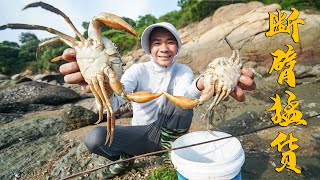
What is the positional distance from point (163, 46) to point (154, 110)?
0.87m

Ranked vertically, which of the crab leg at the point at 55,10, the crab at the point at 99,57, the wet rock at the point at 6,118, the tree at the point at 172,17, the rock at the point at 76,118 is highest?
the tree at the point at 172,17

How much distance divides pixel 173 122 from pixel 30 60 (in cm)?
2560

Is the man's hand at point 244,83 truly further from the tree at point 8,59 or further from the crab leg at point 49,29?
the tree at point 8,59

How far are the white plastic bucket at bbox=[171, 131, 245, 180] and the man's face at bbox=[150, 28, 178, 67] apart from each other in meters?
1.05

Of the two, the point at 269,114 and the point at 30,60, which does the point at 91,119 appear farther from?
the point at 30,60

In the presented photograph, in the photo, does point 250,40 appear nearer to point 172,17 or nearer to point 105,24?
point 105,24

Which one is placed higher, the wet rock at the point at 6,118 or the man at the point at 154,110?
the man at the point at 154,110

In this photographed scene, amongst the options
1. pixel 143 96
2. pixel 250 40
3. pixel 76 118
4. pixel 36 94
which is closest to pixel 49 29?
pixel 143 96

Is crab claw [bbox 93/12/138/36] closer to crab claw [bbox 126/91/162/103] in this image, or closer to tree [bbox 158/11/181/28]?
crab claw [bbox 126/91/162/103]

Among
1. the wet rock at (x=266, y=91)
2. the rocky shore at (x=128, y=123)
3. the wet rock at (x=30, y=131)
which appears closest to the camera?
the rocky shore at (x=128, y=123)

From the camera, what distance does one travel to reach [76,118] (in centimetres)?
575

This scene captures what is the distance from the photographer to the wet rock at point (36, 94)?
1005 cm

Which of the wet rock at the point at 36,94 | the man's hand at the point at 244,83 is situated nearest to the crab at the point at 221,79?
the man's hand at the point at 244,83

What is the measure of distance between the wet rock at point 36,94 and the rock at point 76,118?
5.07m
